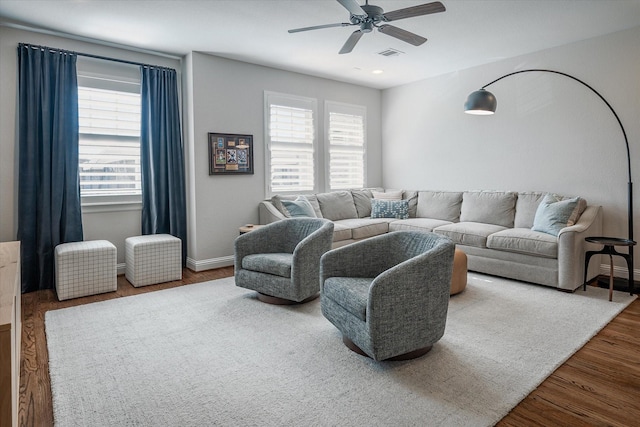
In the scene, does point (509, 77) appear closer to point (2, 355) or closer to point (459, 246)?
point (459, 246)

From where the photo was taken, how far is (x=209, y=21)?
3809mm

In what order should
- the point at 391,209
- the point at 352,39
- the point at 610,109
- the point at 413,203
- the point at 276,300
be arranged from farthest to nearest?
the point at 413,203 < the point at 391,209 < the point at 610,109 < the point at 276,300 < the point at 352,39

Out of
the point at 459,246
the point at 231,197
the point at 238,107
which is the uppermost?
the point at 238,107

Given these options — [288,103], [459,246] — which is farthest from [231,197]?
[459,246]

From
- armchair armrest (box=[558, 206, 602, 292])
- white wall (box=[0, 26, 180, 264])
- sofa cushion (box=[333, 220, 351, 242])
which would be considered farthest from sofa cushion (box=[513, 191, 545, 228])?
white wall (box=[0, 26, 180, 264])

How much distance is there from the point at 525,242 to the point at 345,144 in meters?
3.26

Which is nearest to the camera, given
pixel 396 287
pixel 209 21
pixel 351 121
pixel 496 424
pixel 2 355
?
pixel 2 355

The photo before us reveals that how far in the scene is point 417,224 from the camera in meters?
5.18

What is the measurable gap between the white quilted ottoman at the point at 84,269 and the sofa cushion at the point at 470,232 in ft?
12.4

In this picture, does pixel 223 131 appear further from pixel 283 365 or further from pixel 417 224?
pixel 283 365

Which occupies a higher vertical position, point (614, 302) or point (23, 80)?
point (23, 80)

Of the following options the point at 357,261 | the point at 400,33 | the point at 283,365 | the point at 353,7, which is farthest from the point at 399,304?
the point at 400,33

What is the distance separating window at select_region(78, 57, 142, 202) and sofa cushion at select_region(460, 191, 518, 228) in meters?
4.28

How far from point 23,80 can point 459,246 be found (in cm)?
510
